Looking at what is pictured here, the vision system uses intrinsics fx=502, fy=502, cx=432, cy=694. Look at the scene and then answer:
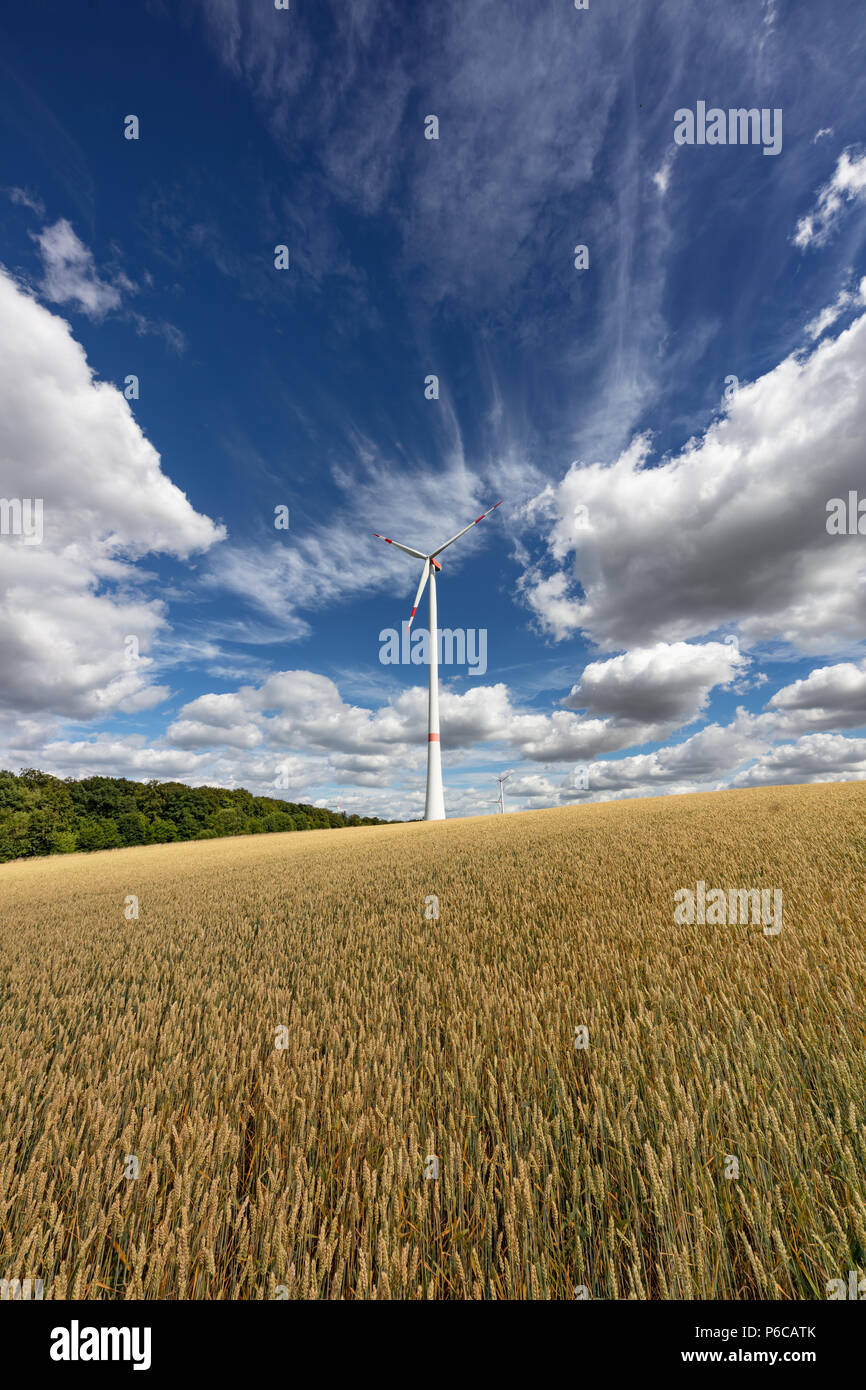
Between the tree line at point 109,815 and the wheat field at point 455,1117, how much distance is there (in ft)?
266

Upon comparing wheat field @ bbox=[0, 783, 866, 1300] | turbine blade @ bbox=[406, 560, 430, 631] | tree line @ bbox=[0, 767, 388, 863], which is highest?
turbine blade @ bbox=[406, 560, 430, 631]

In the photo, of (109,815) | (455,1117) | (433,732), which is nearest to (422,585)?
(433,732)

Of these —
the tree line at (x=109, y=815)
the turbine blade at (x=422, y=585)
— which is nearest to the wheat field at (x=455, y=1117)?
the turbine blade at (x=422, y=585)

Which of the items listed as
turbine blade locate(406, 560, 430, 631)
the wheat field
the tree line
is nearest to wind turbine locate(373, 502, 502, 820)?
turbine blade locate(406, 560, 430, 631)

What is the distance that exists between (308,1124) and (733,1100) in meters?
2.76

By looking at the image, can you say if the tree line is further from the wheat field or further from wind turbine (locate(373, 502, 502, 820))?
the wheat field

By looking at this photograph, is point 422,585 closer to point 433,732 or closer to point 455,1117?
point 433,732

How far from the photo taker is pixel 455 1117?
11.0ft

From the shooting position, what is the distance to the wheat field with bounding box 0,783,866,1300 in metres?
2.35

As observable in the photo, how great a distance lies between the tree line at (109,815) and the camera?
7506 centimetres

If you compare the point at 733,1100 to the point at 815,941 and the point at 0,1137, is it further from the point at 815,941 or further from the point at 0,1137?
the point at 0,1137

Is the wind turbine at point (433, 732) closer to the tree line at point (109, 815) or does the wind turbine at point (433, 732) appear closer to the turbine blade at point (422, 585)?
the turbine blade at point (422, 585)

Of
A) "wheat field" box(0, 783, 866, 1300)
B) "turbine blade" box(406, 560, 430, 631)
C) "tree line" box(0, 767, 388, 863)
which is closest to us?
"wheat field" box(0, 783, 866, 1300)

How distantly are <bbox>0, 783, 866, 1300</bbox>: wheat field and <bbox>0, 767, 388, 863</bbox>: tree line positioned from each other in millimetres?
81084
